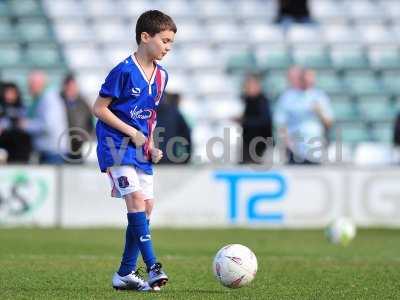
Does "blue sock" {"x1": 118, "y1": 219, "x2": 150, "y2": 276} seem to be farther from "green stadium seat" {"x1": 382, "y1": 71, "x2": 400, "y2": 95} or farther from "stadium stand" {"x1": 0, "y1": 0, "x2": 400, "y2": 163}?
"green stadium seat" {"x1": 382, "y1": 71, "x2": 400, "y2": 95}

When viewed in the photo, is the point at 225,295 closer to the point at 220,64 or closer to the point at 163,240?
the point at 163,240

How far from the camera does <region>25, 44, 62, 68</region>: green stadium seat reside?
1934cm

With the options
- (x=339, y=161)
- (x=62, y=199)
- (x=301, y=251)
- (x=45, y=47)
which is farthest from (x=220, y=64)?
(x=301, y=251)

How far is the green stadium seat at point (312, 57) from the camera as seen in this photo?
2022cm

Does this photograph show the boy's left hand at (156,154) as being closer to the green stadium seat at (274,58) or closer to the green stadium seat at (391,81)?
the green stadium seat at (274,58)

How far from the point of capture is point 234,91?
19.8 meters

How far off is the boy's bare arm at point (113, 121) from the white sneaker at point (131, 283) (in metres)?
0.94

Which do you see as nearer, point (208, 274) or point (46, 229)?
point (208, 274)

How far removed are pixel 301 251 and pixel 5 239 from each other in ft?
12.1

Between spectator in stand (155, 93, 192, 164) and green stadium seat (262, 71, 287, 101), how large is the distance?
4.19m

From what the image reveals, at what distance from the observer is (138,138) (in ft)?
23.1

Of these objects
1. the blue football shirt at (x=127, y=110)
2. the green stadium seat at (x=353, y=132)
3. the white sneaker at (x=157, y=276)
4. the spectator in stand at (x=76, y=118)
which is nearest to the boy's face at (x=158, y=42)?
the blue football shirt at (x=127, y=110)

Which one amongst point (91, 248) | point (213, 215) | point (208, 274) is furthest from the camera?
point (213, 215)

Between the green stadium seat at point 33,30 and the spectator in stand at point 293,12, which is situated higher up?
the spectator in stand at point 293,12
